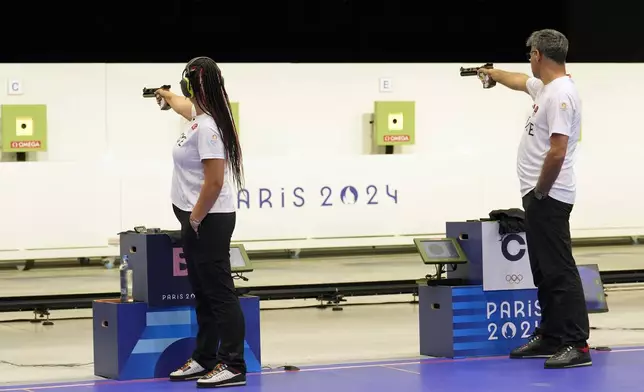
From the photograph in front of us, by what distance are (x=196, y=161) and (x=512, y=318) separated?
82.8 inches

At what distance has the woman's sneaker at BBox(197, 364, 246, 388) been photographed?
18.0 ft

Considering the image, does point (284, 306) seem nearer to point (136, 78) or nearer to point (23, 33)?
point (136, 78)

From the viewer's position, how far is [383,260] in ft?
42.2

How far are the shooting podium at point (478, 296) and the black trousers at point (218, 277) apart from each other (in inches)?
52.7

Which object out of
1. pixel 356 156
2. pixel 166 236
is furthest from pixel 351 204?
pixel 166 236

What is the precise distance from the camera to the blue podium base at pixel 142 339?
581 centimetres

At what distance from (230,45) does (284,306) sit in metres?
6.73

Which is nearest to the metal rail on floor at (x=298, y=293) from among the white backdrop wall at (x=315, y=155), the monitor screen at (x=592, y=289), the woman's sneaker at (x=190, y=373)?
the monitor screen at (x=592, y=289)

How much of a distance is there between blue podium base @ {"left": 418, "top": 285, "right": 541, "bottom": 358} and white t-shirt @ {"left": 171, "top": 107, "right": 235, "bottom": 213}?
1.53 meters

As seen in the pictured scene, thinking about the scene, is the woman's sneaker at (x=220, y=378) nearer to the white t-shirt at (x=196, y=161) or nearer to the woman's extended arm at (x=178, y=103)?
the white t-shirt at (x=196, y=161)

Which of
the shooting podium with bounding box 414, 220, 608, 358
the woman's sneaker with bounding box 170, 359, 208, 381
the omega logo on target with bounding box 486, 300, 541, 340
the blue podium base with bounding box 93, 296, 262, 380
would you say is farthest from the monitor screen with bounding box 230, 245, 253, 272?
the omega logo on target with bounding box 486, 300, 541, 340

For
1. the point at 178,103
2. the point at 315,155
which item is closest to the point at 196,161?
the point at 178,103

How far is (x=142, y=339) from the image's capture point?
5.86 metres

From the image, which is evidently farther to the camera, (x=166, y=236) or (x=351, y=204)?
(x=351, y=204)
